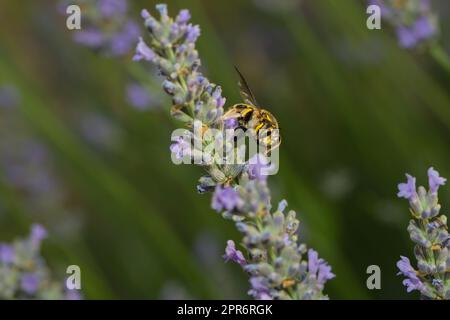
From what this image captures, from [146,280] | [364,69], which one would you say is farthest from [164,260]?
[364,69]

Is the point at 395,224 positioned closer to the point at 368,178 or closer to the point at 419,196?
the point at 368,178

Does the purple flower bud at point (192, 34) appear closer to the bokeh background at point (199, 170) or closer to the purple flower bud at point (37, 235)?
the purple flower bud at point (37, 235)

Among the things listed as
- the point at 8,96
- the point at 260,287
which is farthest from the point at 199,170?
the point at 260,287

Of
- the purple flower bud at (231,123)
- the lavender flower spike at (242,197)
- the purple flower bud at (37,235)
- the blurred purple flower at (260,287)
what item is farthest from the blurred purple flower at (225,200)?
the purple flower bud at (37,235)

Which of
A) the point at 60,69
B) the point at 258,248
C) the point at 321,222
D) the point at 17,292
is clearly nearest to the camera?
the point at 258,248

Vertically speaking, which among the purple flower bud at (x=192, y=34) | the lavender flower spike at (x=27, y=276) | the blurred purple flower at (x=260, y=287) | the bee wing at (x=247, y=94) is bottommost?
the blurred purple flower at (x=260, y=287)

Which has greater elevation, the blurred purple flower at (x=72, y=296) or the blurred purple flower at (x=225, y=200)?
the blurred purple flower at (x=72, y=296)

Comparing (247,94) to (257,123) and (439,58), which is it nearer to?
(257,123)
